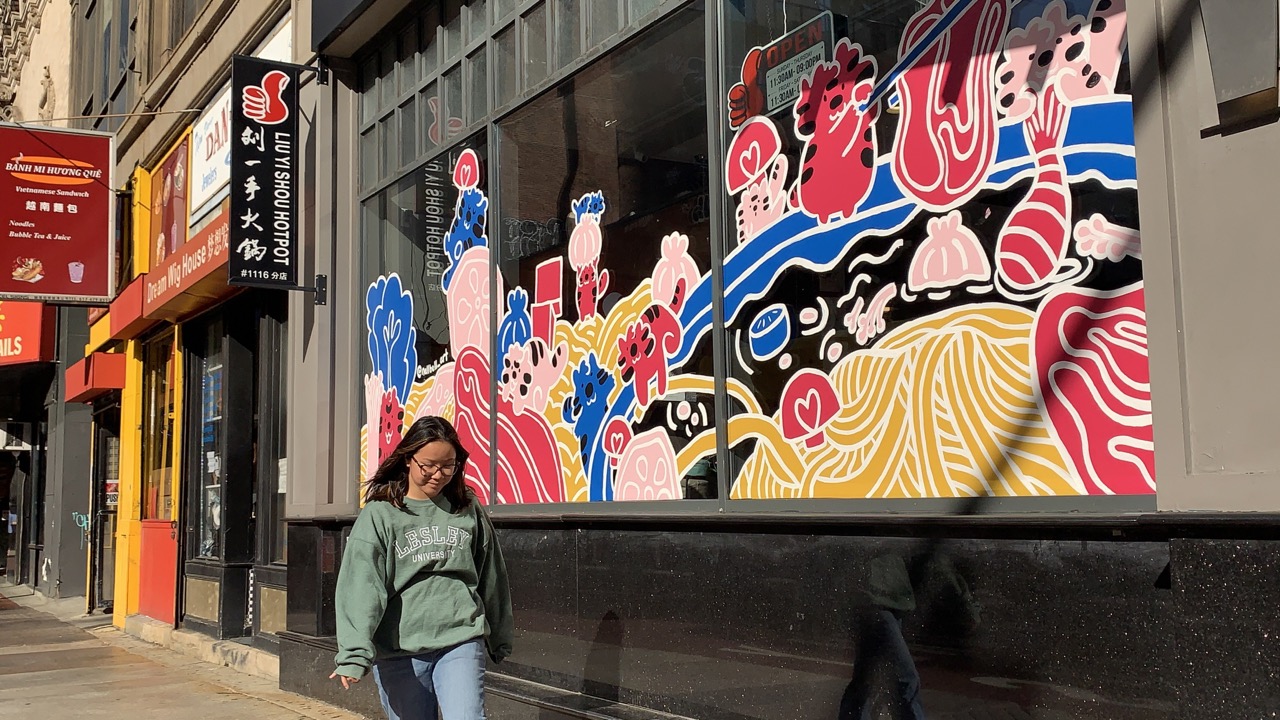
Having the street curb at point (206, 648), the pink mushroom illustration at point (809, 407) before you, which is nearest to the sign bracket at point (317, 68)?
the street curb at point (206, 648)

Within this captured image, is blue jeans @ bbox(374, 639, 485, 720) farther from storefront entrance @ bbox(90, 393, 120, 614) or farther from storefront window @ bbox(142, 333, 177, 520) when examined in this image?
storefront entrance @ bbox(90, 393, 120, 614)

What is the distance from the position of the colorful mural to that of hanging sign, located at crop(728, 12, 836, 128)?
0.06 m

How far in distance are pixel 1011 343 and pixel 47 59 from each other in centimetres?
2351

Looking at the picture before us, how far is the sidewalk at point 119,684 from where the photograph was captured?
28.4 feet

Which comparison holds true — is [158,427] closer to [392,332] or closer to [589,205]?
[392,332]

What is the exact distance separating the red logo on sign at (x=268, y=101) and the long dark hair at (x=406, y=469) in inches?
239

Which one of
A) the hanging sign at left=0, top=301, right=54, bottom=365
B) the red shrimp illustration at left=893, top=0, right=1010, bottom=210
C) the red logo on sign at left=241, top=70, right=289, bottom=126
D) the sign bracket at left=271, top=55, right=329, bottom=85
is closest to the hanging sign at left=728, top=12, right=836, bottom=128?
the red shrimp illustration at left=893, top=0, right=1010, bottom=210

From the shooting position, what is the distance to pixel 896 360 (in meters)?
4.87

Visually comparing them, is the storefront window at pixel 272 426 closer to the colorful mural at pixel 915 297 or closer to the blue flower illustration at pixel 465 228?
the blue flower illustration at pixel 465 228

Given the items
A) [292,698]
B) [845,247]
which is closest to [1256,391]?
[845,247]

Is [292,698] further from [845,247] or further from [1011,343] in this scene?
[1011,343]

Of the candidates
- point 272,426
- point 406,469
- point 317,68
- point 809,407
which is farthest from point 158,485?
point 809,407

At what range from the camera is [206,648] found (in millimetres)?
11742

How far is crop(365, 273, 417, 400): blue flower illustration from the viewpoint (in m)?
8.80
